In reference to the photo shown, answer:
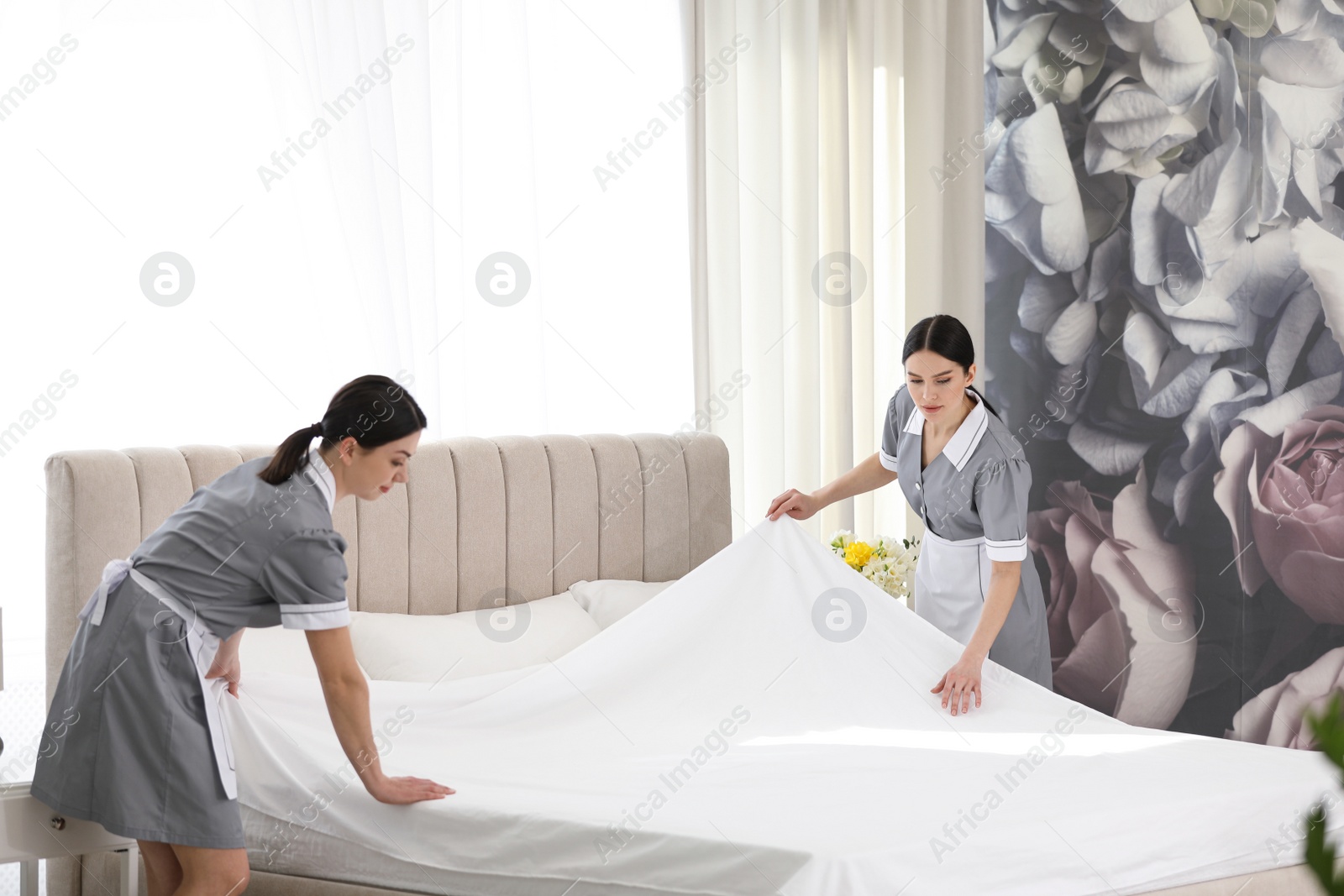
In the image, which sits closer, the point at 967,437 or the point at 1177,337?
the point at 967,437

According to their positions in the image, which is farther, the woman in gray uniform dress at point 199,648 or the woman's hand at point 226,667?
the woman's hand at point 226,667

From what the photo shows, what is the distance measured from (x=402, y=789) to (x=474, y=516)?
3.96 feet

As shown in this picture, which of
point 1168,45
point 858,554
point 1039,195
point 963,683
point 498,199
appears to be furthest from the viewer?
point 1039,195

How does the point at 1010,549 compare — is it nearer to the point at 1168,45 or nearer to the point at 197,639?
the point at 197,639

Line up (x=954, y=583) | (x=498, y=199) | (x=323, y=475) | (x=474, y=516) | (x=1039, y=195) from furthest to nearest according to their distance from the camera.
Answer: (x=1039, y=195)
(x=498, y=199)
(x=474, y=516)
(x=954, y=583)
(x=323, y=475)

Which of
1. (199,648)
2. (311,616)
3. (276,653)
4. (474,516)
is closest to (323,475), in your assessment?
(311,616)

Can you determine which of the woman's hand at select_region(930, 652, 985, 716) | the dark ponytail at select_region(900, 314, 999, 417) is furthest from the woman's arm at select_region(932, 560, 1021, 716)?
the dark ponytail at select_region(900, 314, 999, 417)

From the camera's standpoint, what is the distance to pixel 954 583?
9.34ft

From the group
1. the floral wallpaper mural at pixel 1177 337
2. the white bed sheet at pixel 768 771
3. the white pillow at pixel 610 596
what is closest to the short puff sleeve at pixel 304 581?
the white bed sheet at pixel 768 771

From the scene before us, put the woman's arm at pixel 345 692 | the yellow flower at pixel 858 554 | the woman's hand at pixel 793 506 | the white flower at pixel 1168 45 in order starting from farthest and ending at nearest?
1. the white flower at pixel 1168 45
2. the yellow flower at pixel 858 554
3. the woman's hand at pixel 793 506
4. the woman's arm at pixel 345 692

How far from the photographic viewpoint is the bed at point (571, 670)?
1898 millimetres

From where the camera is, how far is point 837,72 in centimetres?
405

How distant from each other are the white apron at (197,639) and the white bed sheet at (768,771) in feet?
0.93

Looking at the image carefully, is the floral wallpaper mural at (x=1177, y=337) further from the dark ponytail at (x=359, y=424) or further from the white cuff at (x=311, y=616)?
the white cuff at (x=311, y=616)
